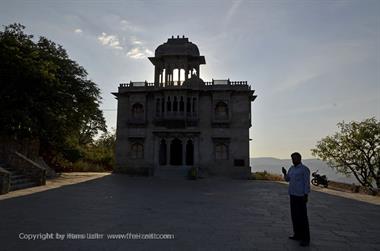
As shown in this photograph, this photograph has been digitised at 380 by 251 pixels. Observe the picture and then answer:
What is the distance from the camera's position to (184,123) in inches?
1120

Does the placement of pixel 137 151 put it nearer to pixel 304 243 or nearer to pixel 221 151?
pixel 221 151

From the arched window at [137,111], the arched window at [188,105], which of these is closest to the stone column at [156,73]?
the arched window at [137,111]

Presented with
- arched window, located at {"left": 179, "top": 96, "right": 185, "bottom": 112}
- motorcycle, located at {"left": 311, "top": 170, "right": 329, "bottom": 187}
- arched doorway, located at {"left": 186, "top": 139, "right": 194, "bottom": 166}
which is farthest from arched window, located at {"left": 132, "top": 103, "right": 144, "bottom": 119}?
motorcycle, located at {"left": 311, "top": 170, "right": 329, "bottom": 187}

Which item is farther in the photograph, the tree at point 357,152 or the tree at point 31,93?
the tree at point 357,152

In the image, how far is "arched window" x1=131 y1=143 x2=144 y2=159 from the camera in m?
29.1

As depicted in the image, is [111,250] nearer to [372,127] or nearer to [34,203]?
[34,203]

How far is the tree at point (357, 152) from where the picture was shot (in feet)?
106

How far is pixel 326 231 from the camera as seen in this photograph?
709 centimetres

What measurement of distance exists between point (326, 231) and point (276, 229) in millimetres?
1211

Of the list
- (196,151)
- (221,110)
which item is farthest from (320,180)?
(196,151)

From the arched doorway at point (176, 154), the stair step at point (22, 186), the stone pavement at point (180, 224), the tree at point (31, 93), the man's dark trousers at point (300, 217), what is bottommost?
the stone pavement at point (180, 224)

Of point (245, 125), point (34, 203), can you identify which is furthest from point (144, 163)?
point (34, 203)

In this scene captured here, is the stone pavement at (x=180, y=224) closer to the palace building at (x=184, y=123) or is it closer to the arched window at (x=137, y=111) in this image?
the palace building at (x=184, y=123)

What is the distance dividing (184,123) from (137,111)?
5.37m
